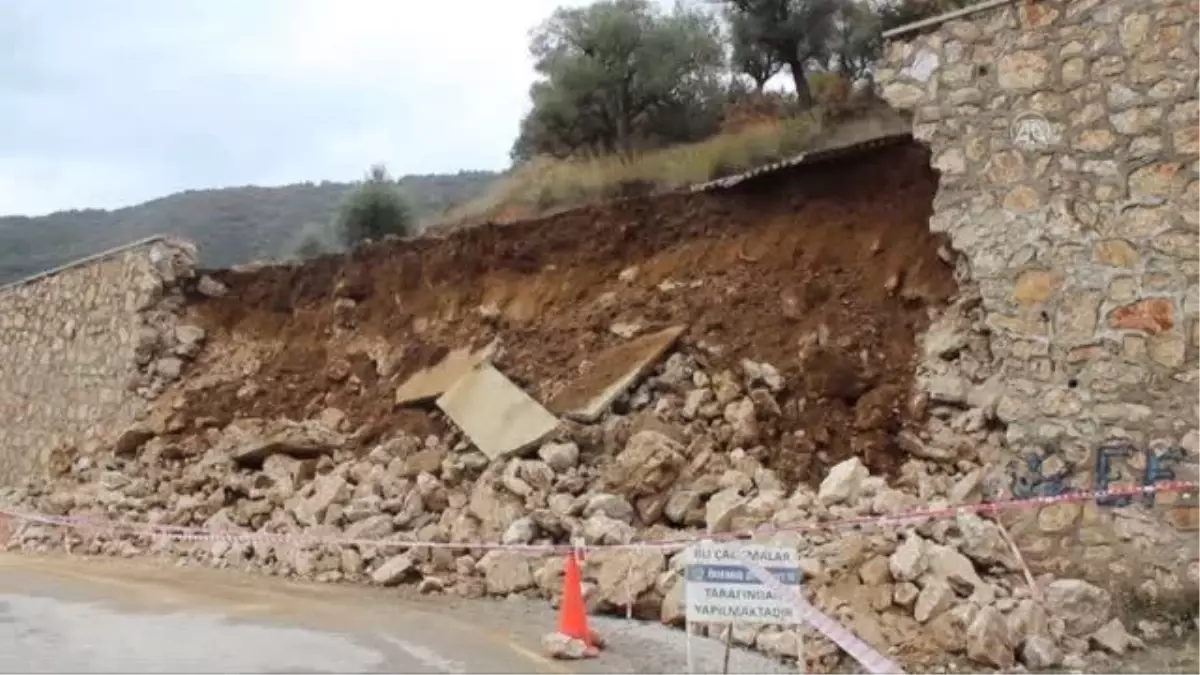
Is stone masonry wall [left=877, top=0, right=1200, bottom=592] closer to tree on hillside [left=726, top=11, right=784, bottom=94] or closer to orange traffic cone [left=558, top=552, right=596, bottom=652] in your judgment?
orange traffic cone [left=558, top=552, right=596, bottom=652]

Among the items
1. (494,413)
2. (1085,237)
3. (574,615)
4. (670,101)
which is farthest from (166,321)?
(1085,237)

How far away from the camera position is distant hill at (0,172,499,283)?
165 ft

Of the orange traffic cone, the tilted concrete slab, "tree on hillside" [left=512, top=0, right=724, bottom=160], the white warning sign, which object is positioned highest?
"tree on hillside" [left=512, top=0, right=724, bottom=160]

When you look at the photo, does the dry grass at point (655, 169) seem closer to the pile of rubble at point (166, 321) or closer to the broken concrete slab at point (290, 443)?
the broken concrete slab at point (290, 443)

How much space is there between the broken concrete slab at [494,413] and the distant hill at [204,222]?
32.5 metres

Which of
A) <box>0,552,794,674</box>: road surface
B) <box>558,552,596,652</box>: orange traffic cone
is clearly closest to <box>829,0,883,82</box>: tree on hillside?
<box>0,552,794,674</box>: road surface

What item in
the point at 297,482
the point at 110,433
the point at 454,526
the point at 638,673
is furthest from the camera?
the point at 110,433

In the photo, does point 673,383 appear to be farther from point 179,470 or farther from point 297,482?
point 179,470

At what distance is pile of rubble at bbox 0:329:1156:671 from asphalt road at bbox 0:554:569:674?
0.76 m

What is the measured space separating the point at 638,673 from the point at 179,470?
1021cm

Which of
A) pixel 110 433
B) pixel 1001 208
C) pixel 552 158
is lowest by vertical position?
pixel 110 433

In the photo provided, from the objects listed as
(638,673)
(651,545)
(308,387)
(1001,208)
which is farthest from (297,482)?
(1001,208)

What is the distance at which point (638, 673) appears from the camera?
→ 317 inches

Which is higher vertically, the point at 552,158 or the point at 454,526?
the point at 552,158
